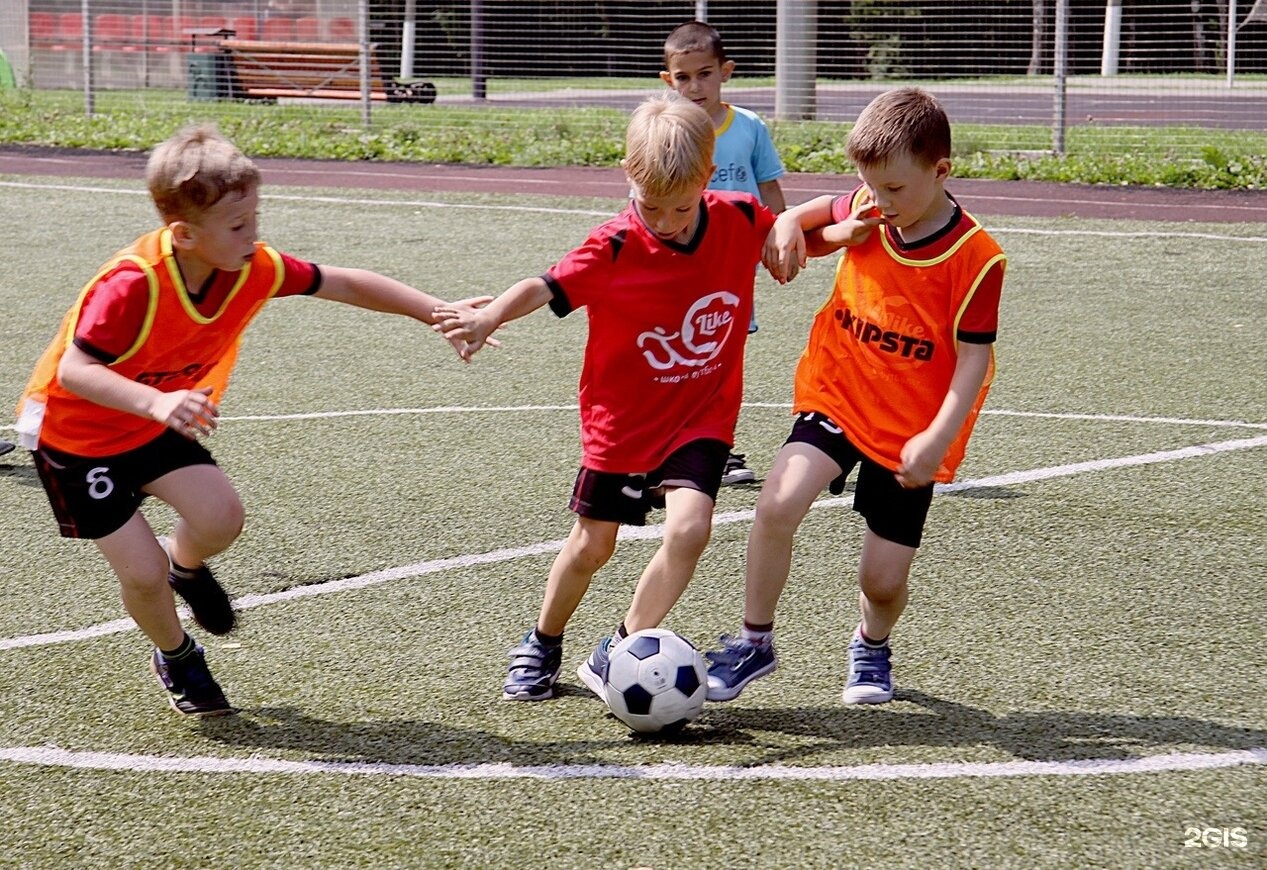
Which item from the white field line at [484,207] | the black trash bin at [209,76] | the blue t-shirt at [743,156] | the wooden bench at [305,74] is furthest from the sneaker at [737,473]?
the black trash bin at [209,76]

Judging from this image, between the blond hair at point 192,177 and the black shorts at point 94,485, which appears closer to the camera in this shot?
the blond hair at point 192,177

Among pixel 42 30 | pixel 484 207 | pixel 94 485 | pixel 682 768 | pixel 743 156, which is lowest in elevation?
pixel 682 768

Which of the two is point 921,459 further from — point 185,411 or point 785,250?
point 185,411

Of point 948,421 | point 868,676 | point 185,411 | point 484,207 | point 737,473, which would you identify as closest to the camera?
point 185,411

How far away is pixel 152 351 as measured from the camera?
3916 mm

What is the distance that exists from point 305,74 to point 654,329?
21.0m

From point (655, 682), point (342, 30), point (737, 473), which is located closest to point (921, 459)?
point (655, 682)

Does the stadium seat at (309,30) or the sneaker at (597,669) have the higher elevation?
the stadium seat at (309,30)

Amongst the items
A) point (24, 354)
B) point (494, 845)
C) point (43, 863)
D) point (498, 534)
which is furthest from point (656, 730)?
point (24, 354)

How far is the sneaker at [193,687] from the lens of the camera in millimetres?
4113

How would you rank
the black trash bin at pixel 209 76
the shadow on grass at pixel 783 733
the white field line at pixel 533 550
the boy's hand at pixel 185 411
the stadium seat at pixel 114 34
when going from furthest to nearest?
the stadium seat at pixel 114 34
the black trash bin at pixel 209 76
the white field line at pixel 533 550
the shadow on grass at pixel 783 733
the boy's hand at pixel 185 411

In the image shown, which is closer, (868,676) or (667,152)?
(667,152)

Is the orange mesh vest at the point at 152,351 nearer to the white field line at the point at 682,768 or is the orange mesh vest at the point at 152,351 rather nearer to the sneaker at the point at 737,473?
the white field line at the point at 682,768

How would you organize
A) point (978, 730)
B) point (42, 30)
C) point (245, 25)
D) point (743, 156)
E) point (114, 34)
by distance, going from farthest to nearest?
1. point (245, 25)
2. point (42, 30)
3. point (114, 34)
4. point (743, 156)
5. point (978, 730)
